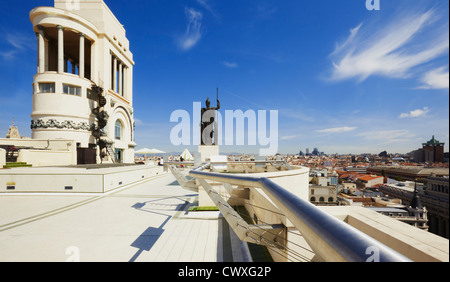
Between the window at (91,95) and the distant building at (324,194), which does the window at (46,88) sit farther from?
the distant building at (324,194)

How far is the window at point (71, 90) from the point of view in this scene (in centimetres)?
2149

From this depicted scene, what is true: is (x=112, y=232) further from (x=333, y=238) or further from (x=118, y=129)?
(x=118, y=129)

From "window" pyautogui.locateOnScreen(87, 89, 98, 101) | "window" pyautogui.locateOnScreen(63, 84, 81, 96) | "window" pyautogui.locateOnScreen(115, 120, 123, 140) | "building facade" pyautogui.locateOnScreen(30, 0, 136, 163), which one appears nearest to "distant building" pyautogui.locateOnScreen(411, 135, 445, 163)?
"building facade" pyautogui.locateOnScreen(30, 0, 136, 163)

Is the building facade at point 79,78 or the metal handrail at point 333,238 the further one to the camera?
the building facade at point 79,78

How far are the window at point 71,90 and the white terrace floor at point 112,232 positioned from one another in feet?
52.9

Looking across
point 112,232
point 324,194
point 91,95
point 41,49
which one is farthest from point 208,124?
point 324,194

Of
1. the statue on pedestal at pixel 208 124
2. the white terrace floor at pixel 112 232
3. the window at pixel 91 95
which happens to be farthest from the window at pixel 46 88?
the statue on pedestal at pixel 208 124

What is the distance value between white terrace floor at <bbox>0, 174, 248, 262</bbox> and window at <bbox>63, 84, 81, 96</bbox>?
16.1 metres

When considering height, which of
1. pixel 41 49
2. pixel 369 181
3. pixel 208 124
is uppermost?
pixel 41 49

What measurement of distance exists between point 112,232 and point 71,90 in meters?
23.2

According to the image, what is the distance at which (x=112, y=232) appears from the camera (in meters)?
6.56

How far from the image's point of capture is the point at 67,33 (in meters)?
25.0
